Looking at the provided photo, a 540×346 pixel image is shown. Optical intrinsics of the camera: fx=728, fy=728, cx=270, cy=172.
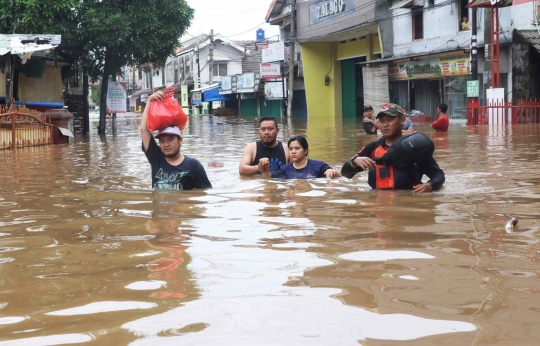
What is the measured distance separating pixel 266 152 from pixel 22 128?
35.8 feet

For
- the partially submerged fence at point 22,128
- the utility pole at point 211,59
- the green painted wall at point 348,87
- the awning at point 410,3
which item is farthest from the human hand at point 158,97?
the utility pole at point 211,59

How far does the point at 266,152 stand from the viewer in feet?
30.4

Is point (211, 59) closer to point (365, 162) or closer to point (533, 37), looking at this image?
point (533, 37)

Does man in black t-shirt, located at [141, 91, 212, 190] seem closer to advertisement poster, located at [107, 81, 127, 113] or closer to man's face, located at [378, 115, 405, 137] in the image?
man's face, located at [378, 115, 405, 137]

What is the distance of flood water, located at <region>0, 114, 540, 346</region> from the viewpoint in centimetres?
300

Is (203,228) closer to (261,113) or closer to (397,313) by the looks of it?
(397,313)

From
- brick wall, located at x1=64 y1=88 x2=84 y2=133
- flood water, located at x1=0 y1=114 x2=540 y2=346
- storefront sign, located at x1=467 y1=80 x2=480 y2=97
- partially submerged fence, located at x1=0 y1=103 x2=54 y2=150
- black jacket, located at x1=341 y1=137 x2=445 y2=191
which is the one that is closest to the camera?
flood water, located at x1=0 y1=114 x2=540 y2=346

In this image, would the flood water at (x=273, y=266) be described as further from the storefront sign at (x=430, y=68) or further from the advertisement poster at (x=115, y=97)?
the advertisement poster at (x=115, y=97)

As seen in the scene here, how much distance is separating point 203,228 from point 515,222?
2.28 m

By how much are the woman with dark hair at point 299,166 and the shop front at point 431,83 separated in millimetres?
20761

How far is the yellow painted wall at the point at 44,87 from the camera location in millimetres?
25703

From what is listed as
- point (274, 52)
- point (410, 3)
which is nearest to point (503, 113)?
point (410, 3)

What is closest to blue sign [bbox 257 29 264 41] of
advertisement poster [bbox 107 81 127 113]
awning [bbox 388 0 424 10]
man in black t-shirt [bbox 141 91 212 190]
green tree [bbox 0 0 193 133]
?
awning [bbox 388 0 424 10]

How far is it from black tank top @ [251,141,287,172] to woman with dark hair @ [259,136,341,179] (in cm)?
35
